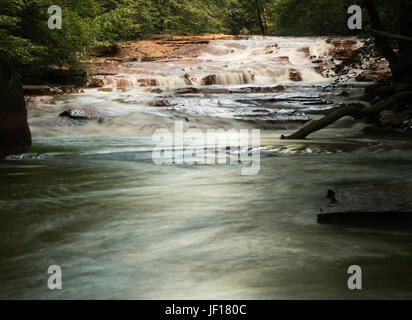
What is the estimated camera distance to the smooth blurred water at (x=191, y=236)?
80.8 inches

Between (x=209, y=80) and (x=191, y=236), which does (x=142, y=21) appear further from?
(x=191, y=236)

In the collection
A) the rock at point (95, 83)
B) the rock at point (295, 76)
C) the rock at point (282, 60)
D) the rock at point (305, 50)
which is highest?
the rock at point (305, 50)

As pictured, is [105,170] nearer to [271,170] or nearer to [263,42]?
[271,170]

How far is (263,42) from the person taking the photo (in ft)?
91.0

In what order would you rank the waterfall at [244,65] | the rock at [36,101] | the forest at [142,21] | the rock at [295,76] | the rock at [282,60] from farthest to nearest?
the rock at [282,60]
the rock at [295,76]
the waterfall at [244,65]
the rock at [36,101]
the forest at [142,21]

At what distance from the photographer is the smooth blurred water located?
2.05 metres

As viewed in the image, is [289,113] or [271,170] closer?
[271,170]

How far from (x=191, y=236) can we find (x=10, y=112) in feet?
18.5

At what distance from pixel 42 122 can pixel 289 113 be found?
20.1 feet

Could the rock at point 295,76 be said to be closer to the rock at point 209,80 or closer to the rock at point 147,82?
the rock at point 209,80

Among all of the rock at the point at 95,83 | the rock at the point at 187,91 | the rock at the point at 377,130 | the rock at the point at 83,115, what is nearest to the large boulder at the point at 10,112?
the rock at the point at 83,115

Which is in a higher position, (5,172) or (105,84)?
(105,84)
